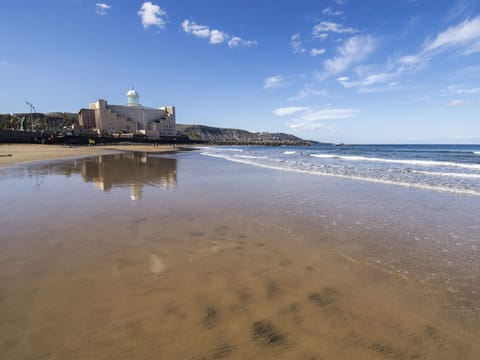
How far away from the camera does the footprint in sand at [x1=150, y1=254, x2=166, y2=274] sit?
3.26 meters

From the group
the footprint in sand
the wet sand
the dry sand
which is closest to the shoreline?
the dry sand

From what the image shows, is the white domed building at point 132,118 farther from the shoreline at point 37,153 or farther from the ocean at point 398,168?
the ocean at point 398,168

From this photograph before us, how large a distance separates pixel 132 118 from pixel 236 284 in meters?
96.5

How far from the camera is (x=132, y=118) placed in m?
87.6

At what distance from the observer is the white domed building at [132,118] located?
254 feet

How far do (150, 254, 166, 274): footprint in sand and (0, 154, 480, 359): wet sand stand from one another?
0.05 ft

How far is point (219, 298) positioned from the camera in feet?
8.90

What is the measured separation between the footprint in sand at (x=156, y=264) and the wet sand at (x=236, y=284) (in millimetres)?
15

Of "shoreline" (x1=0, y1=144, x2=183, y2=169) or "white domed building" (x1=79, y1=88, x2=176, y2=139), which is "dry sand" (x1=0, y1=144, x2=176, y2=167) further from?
"white domed building" (x1=79, y1=88, x2=176, y2=139)

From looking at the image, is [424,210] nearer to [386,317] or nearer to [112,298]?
[386,317]

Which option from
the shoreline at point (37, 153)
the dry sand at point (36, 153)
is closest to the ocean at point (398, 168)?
the shoreline at point (37, 153)

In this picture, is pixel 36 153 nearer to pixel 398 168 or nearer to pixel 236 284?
pixel 236 284

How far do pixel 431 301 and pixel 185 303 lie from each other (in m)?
2.78

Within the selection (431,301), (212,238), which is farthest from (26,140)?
(431,301)
